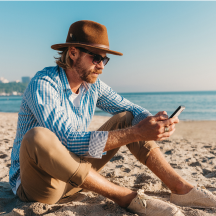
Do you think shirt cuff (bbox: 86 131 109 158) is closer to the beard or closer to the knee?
the knee

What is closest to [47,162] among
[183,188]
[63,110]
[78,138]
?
[78,138]

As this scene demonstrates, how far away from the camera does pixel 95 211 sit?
6.42 ft

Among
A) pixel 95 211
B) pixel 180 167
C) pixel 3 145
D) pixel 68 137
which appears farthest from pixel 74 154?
pixel 3 145

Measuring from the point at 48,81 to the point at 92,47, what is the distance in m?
0.67

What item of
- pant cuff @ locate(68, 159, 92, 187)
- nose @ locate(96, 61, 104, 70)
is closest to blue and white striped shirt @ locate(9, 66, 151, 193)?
pant cuff @ locate(68, 159, 92, 187)

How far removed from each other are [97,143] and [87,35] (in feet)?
4.25

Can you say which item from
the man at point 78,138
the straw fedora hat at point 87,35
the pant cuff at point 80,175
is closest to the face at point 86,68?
the man at point 78,138

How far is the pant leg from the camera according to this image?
1.56 metres

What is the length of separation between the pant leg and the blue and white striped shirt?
12 centimetres

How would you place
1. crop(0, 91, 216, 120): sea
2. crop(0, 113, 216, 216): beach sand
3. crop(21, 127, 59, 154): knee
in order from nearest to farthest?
crop(21, 127, 59, 154): knee
crop(0, 113, 216, 216): beach sand
crop(0, 91, 216, 120): sea

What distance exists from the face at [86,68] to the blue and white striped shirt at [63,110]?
170mm

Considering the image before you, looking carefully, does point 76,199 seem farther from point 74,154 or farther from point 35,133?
point 35,133

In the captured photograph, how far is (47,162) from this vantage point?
1570 mm

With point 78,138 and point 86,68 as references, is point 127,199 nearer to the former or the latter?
point 78,138
